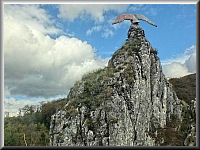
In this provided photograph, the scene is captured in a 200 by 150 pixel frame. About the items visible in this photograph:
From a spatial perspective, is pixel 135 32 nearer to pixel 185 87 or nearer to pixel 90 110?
pixel 185 87

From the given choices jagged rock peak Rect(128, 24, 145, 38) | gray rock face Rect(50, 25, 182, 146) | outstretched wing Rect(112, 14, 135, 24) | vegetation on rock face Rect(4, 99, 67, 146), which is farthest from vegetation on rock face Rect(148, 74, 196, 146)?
vegetation on rock face Rect(4, 99, 67, 146)

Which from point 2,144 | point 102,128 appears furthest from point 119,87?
point 2,144

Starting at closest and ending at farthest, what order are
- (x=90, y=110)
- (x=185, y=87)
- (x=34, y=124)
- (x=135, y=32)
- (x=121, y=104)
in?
(x=90, y=110), (x=121, y=104), (x=34, y=124), (x=135, y=32), (x=185, y=87)

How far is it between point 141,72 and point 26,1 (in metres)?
4.28

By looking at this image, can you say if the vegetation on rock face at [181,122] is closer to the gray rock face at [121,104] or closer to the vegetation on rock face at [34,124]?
the gray rock face at [121,104]

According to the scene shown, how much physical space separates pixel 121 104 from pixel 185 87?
248 centimetres

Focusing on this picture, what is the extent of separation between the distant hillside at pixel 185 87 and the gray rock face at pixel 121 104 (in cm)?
33

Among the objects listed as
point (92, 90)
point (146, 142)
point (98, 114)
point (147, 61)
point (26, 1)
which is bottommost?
point (146, 142)

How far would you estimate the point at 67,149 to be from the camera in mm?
5957

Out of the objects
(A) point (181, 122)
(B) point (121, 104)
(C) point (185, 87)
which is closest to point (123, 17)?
(B) point (121, 104)

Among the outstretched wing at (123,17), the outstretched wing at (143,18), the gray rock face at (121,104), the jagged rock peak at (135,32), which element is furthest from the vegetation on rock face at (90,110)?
the outstretched wing at (143,18)

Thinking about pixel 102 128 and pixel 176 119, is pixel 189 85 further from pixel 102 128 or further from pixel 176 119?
pixel 102 128

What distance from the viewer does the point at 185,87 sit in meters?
9.27

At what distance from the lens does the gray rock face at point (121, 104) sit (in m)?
7.60
